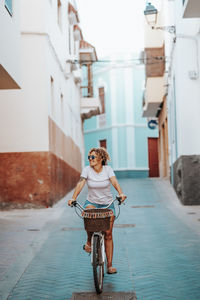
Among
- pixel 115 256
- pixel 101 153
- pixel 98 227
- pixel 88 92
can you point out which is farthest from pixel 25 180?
pixel 88 92

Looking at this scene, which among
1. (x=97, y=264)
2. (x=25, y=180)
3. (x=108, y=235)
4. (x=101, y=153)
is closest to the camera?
(x=97, y=264)

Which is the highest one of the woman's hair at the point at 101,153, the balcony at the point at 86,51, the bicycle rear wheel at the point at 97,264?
the balcony at the point at 86,51

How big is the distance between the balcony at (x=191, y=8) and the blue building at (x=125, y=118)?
79.5ft

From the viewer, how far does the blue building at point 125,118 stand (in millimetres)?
36125

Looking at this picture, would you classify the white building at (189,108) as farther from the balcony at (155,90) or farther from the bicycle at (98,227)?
the bicycle at (98,227)

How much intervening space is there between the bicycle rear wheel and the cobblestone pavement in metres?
0.26

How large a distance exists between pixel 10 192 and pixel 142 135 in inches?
901

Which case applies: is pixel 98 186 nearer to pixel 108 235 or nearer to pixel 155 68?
pixel 108 235

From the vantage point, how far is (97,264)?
17.9 feet

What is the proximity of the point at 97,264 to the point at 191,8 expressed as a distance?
7.93 meters

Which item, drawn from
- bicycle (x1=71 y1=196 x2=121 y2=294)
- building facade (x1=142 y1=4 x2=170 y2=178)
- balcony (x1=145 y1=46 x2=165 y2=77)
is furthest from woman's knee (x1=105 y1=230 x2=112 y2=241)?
balcony (x1=145 y1=46 x2=165 y2=77)

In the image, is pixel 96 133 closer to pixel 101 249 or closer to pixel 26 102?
pixel 26 102

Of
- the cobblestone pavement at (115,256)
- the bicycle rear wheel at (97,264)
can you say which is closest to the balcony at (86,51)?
the cobblestone pavement at (115,256)

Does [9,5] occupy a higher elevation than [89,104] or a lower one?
higher
